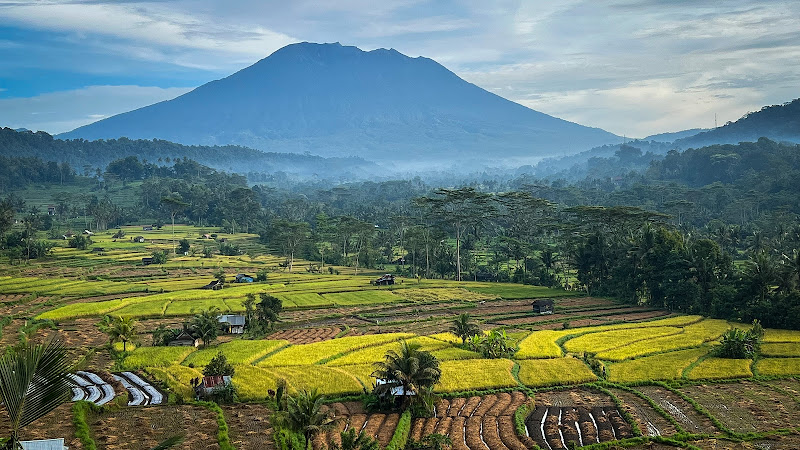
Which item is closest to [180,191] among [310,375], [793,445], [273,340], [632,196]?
[632,196]

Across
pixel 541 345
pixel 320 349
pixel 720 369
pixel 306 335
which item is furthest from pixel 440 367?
pixel 720 369

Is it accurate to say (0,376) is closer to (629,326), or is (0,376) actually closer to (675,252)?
(629,326)

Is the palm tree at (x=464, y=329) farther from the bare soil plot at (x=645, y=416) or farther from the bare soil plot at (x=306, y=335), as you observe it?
the bare soil plot at (x=645, y=416)

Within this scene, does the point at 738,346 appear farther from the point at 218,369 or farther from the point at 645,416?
the point at 218,369

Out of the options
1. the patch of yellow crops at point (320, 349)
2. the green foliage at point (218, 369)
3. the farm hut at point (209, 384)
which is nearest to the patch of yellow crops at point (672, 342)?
the patch of yellow crops at point (320, 349)

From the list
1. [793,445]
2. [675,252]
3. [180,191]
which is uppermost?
[180,191]

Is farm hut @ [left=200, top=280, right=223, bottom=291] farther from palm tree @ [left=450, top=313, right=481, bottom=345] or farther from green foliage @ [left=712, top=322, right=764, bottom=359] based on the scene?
green foliage @ [left=712, top=322, right=764, bottom=359]
